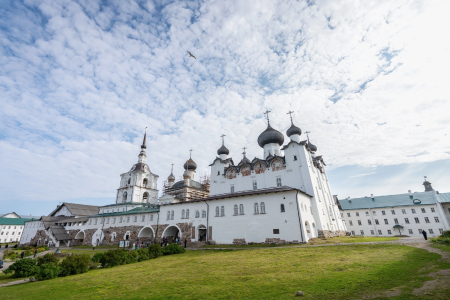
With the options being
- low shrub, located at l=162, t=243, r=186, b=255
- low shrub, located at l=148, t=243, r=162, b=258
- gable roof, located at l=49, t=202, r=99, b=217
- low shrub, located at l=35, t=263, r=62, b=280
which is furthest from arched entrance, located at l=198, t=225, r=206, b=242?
gable roof, located at l=49, t=202, r=99, b=217

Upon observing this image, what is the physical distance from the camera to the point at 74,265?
44.1 ft

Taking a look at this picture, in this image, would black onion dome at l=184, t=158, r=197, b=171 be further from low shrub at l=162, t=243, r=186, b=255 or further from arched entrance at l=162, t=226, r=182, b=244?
low shrub at l=162, t=243, r=186, b=255

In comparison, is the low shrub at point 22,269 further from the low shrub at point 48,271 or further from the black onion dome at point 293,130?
the black onion dome at point 293,130

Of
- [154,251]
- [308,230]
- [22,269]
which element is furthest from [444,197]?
[22,269]

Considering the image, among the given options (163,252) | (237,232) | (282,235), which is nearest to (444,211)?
(282,235)

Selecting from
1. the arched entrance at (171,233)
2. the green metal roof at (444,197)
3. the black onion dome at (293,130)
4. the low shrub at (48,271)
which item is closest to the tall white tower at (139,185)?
the arched entrance at (171,233)

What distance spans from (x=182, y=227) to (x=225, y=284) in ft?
76.4

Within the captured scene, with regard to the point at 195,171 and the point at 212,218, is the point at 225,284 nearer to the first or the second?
the point at 212,218

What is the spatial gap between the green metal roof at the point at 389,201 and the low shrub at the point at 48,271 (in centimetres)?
5318

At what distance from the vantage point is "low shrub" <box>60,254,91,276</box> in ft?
43.6

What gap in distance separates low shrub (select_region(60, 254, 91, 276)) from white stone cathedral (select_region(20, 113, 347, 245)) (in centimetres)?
1519

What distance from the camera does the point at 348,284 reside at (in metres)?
7.35

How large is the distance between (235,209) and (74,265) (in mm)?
16703

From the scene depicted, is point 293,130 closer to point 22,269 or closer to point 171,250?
point 171,250
